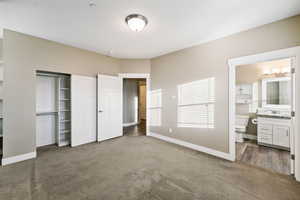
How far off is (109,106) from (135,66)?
5.53ft

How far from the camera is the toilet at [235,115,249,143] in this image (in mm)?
4008

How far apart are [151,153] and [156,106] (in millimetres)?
1751

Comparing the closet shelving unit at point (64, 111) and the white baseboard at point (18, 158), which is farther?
the closet shelving unit at point (64, 111)

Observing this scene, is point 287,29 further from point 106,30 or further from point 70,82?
point 70,82

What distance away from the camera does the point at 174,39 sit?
3.19 m

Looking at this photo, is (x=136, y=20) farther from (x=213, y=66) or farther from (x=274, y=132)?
(x=274, y=132)

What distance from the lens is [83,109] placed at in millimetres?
3855

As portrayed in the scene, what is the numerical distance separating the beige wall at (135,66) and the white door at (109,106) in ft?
Result: 1.57

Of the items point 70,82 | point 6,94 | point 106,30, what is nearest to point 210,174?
point 106,30

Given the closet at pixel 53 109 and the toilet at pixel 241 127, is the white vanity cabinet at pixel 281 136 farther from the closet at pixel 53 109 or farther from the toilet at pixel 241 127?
the closet at pixel 53 109

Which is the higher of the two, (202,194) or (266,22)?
(266,22)

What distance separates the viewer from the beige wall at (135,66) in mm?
4719

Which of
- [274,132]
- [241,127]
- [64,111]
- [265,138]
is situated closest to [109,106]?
[64,111]

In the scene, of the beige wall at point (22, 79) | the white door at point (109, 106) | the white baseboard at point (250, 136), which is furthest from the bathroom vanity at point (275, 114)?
the beige wall at point (22, 79)
